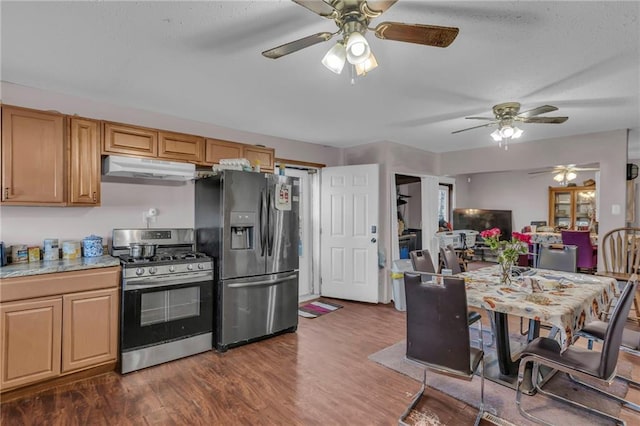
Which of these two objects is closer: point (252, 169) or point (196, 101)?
point (196, 101)

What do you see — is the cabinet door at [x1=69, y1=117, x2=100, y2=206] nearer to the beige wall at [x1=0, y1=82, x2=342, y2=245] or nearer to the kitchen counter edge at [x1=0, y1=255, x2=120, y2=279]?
the beige wall at [x1=0, y1=82, x2=342, y2=245]

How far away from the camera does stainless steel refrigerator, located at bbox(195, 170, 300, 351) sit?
3.18 metres

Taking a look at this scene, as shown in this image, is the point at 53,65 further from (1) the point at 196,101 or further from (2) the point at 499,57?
→ (2) the point at 499,57

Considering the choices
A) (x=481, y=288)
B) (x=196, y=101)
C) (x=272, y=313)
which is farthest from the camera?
(x=272, y=313)

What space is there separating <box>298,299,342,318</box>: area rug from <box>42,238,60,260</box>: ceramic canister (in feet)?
8.66

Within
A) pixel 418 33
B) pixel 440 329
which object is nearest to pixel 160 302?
pixel 440 329

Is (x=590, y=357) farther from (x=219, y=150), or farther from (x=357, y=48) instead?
(x=219, y=150)

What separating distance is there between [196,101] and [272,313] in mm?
2236

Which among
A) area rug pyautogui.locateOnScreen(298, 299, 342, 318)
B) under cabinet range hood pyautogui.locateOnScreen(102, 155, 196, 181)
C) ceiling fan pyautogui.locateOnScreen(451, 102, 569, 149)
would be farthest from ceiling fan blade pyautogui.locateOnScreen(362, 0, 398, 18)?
area rug pyautogui.locateOnScreen(298, 299, 342, 318)

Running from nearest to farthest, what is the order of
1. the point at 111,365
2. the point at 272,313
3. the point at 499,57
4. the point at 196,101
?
1. the point at 499,57
2. the point at 111,365
3. the point at 196,101
4. the point at 272,313

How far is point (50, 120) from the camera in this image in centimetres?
263

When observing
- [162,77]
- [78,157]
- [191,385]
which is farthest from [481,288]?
[78,157]

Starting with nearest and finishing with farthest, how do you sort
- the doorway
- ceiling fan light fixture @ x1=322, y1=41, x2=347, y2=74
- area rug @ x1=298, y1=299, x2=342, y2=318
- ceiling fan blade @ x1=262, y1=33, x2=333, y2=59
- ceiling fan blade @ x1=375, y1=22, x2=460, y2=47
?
ceiling fan blade @ x1=375, y1=22, x2=460, y2=47 → ceiling fan blade @ x1=262, y1=33, x2=333, y2=59 → ceiling fan light fixture @ x1=322, y1=41, x2=347, y2=74 → area rug @ x1=298, y1=299, x2=342, y2=318 → the doorway

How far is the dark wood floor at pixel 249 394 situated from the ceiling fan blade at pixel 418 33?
2.19 meters
